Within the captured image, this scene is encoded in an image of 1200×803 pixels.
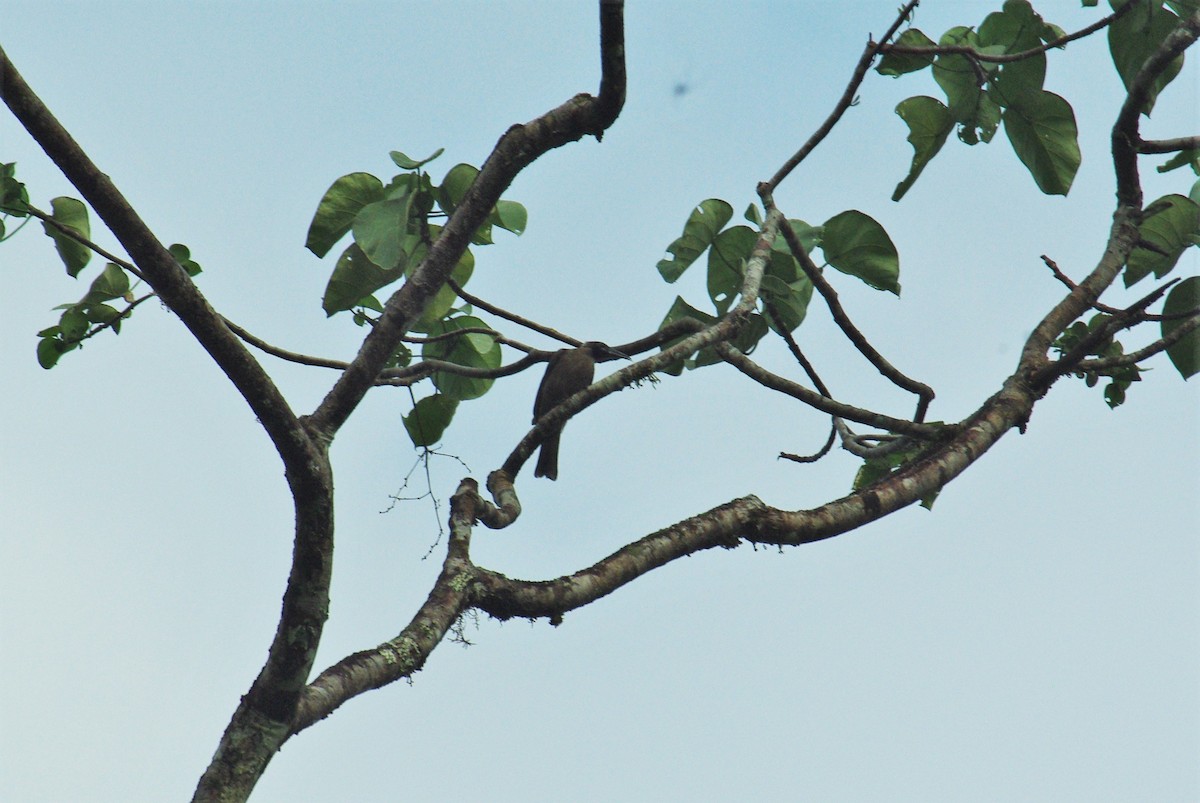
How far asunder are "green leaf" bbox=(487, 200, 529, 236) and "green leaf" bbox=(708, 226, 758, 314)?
0.78m

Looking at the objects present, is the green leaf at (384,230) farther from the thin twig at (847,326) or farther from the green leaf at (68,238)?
the thin twig at (847,326)

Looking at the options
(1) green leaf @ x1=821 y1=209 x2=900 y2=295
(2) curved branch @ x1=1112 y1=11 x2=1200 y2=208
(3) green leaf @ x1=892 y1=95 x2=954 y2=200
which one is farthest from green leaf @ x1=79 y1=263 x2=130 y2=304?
(2) curved branch @ x1=1112 y1=11 x2=1200 y2=208

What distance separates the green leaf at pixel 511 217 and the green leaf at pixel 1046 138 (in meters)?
2.03

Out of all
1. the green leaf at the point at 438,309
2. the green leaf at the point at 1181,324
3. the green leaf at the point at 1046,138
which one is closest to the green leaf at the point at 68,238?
the green leaf at the point at 438,309

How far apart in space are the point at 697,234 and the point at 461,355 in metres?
1.11

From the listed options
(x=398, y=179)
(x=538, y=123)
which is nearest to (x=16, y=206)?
(x=398, y=179)

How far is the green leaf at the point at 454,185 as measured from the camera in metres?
3.82

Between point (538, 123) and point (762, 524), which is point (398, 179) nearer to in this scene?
point (538, 123)

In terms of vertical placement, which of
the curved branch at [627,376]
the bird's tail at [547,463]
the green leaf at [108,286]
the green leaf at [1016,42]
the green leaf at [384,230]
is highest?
the bird's tail at [547,463]

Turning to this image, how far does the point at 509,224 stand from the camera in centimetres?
446

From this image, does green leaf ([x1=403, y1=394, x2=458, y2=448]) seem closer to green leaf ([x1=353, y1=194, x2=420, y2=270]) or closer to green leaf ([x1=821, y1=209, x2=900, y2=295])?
green leaf ([x1=353, y1=194, x2=420, y2=270])

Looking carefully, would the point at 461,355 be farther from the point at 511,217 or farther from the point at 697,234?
the point at 697,234

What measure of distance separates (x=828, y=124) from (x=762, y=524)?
162 cm

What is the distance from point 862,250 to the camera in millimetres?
4355
